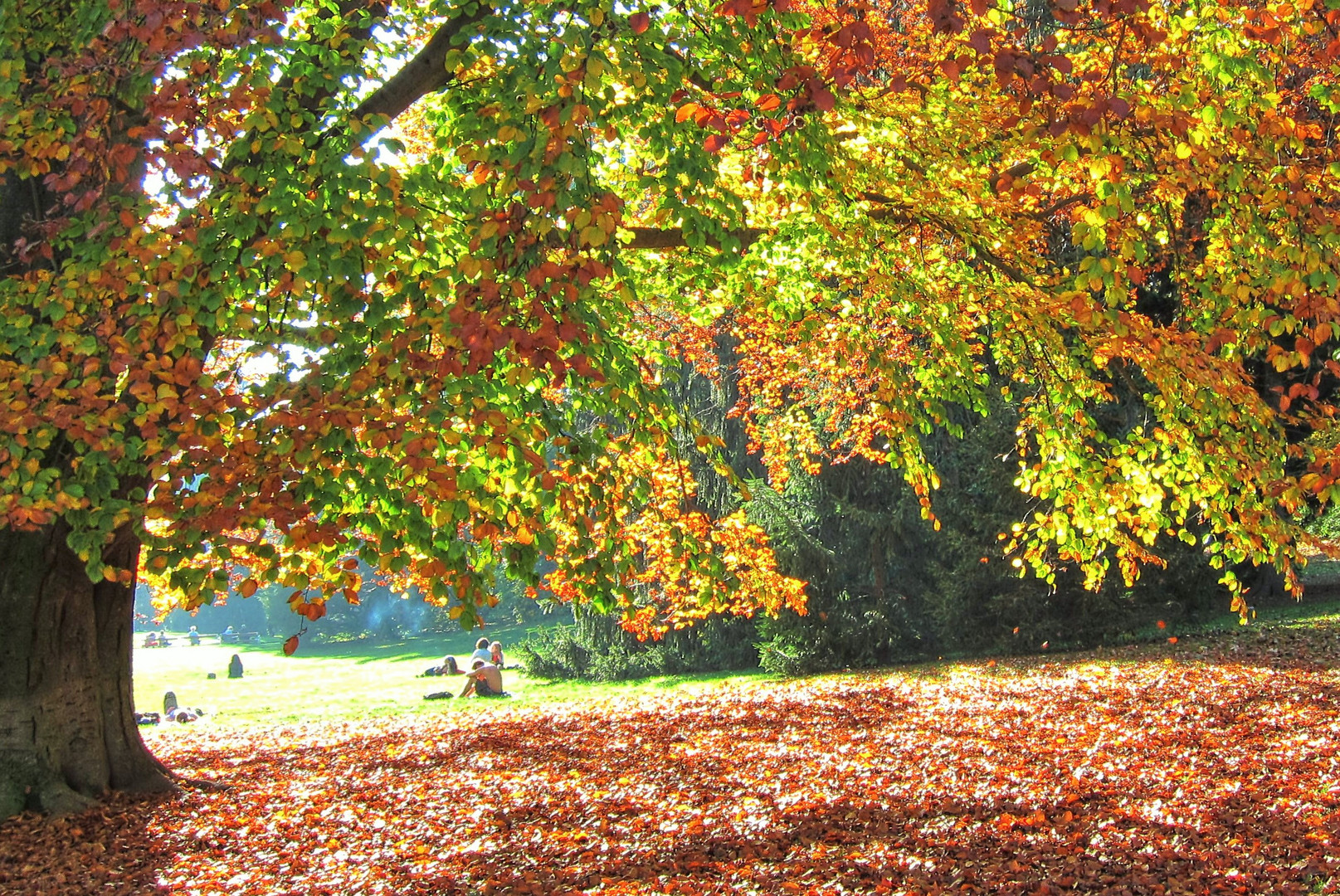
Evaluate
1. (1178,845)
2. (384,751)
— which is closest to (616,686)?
(384,751)

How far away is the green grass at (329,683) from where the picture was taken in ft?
58.8

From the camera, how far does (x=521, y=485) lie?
16.1 feet

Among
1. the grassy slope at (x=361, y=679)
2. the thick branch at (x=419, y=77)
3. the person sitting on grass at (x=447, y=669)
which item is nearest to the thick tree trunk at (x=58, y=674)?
the thick branch at (x=419, y=77)

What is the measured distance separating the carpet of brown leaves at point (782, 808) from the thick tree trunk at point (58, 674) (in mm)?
352

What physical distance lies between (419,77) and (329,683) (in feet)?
80.5

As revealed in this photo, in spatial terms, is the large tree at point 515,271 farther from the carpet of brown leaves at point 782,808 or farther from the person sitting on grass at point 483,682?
the person sitting on grass at point 483,682

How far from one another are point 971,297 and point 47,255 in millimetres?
6543

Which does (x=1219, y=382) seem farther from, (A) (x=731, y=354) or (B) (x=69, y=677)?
(A) (x=731, y=354)

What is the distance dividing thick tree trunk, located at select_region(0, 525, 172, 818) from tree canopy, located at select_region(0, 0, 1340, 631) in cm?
45

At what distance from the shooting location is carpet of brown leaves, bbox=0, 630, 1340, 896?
5473mm

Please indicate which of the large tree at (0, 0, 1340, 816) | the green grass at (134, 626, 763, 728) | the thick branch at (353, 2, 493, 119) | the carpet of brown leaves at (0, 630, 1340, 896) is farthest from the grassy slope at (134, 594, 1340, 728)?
the thick branch at (353, 2, 493, 119)

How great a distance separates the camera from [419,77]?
6527 mm

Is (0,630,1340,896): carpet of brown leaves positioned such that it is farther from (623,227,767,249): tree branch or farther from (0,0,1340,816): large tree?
(623,227,767,249): tree branch

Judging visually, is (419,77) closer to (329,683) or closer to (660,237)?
Result: (660,237)
